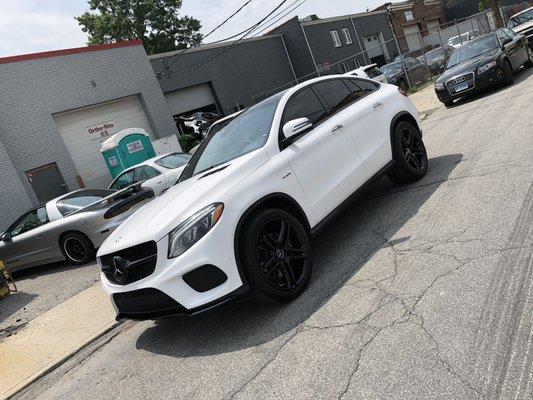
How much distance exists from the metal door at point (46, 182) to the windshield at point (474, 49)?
42.2ft

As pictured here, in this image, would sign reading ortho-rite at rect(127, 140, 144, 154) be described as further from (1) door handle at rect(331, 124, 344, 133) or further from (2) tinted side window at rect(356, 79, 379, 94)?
(1) door handle at rect(331, 124, 344, 133)

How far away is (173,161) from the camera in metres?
10.6

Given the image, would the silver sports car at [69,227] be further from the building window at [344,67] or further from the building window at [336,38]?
the building window at [336,38]

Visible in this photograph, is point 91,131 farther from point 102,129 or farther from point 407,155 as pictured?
point 407,155

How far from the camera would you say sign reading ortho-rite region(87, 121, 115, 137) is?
60.4 ft

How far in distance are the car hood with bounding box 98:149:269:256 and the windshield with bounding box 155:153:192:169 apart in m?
5.68

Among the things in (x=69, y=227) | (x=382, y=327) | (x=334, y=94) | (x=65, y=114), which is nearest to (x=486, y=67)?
(x=334, y=94)

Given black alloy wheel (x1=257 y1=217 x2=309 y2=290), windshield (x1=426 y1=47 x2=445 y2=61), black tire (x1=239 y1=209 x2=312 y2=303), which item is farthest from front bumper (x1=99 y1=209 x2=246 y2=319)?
windshield (x1=426 y1=47 x2=445 y2=61)

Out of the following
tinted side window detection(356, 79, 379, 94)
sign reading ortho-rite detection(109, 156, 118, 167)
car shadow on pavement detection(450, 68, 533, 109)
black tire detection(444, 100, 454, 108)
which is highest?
sign reading ortho-rite detection(109, 156, 118, 167)

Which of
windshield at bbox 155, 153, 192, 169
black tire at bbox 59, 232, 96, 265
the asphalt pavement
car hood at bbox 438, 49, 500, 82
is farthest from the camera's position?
car hood at bbox 438, 49, 500, 82

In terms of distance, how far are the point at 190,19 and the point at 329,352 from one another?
183ft

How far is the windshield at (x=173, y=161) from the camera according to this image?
10406mm

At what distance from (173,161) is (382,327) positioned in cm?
789

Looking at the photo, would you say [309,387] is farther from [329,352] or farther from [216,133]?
[216,133]
